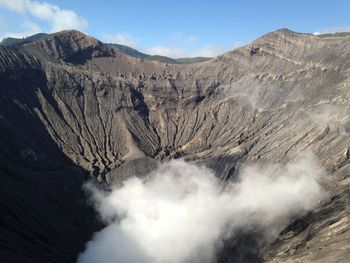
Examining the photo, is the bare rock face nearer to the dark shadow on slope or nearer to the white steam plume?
the dark shadow on slope

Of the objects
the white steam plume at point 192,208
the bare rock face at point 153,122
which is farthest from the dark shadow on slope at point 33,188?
the white steam plume at point 192,208

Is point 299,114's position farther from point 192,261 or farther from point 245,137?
point 192,261

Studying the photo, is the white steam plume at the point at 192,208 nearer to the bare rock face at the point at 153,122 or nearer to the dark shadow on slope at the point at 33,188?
the bare rock face at the point at 153,122

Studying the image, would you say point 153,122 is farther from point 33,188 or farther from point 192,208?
point 33,188

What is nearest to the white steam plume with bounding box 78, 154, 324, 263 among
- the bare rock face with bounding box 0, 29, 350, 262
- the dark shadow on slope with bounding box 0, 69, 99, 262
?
the bare rock face with bounding box 0, 29, 350, 262

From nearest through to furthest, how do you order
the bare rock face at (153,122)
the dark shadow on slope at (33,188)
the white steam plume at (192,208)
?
the dark shadow on slope at (33,188) < the bare rock face at (153,122) < the white steam plume at (192,208)

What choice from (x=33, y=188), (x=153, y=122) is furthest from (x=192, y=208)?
(x=153, y=122)

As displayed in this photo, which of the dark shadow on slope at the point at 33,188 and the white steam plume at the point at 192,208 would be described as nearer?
the dark shadow on slope at the point at 33,188
